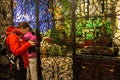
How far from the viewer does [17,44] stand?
5.39 metres

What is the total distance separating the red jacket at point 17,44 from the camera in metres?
5.37

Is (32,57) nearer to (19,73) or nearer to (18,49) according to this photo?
(19,73)

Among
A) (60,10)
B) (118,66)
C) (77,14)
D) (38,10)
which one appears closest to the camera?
(118,66)

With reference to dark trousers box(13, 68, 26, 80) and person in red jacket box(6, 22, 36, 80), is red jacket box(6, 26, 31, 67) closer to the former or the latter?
person in red jacket box(6, 22, 36, 80)

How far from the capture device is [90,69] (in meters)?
5.50

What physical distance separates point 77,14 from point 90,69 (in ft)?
3.71

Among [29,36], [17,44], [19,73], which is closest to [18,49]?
[17,44]

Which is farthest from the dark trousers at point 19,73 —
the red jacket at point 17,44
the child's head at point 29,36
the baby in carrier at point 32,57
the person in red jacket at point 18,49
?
the child's head at point 29,36

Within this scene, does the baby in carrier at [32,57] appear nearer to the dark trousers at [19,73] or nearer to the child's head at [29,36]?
the child's head at [29,36]

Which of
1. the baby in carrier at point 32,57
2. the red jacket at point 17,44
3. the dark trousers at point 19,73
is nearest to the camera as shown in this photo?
the red jacket at point 17,44

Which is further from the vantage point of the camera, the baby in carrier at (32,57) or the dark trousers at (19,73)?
the baby in carrier at (32,57)

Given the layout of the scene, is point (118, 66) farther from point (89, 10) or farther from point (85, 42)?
point (89, 10)

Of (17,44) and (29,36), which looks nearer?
Result: (17,44)

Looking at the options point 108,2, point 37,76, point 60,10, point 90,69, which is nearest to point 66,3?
point 60,10
